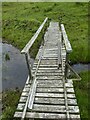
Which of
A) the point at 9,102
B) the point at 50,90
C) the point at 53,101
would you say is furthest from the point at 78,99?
the point at 9,102

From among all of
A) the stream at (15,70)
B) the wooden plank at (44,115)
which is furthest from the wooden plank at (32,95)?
the stream at (15,70)

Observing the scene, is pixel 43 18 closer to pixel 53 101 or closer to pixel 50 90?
pixel 50 90

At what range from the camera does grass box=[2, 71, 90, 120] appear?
11.5 metres

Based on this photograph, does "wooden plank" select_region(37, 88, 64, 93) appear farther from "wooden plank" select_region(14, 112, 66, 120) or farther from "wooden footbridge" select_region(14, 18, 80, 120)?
"wooden plank" select_region(14, 112, 66, 120)

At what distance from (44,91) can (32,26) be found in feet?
55.8

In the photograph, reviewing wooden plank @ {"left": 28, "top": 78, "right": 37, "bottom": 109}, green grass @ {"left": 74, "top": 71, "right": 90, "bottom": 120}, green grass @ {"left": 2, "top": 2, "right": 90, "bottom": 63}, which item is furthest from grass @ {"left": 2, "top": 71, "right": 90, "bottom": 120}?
green grass @ {"left": 2, "top": 2, "right": 90, "bottom": 63}

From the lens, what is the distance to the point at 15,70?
17.3 meters

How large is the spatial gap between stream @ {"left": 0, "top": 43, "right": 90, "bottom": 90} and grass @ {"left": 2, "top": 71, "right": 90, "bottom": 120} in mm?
1098

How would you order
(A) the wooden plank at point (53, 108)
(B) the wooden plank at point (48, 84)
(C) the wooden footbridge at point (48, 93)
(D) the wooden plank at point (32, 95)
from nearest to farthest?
(C) the wooden footbridge at point (48, 93), (A) the wooden plank at point (53, 108), (D) the wooden plank at point (32, 95), (B) the wooden plank at point (48, 84)

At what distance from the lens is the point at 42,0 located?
4325cm

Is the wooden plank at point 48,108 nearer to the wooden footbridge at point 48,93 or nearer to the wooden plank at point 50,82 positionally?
the wooden footbridge at point 48,93

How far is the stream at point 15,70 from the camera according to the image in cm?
1525

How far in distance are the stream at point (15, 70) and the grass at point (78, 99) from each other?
1098 millimetres

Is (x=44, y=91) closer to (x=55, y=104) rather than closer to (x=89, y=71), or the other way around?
(x=55, y=104)
